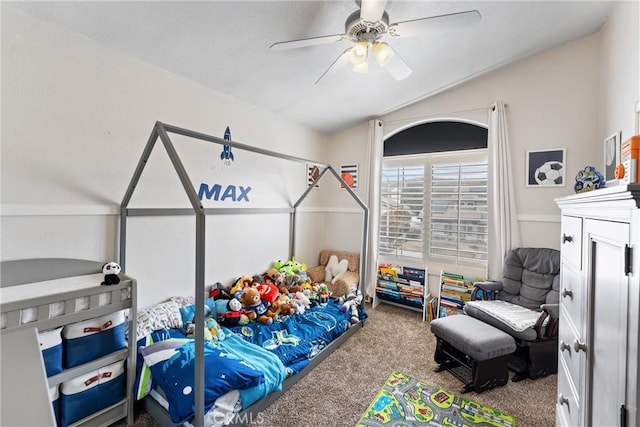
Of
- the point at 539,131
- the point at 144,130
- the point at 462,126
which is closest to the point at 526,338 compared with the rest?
the point at 539,131

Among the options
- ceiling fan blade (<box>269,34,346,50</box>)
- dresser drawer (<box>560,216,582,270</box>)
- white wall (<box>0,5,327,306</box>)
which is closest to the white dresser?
dresser drawer (<box>560,216,582,270</box>)

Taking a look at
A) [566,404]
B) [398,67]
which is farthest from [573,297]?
[398,67]

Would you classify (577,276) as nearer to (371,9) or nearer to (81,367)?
(371,9)

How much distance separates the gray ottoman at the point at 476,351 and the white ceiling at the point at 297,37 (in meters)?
2.05

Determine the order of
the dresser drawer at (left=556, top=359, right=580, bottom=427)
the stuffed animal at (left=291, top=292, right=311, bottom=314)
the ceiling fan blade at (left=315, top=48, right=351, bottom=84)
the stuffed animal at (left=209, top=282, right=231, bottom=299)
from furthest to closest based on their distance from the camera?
the stuffed animal at (left=291, top=292, right=311, bottom=314) → the stuffed animal at (left=209, top=282, right=231, bottom=299) → the ceiling fan blade at (left=315, top=48, right=351, bottom=84) → the dresser drawer at (left=556, top=359, right=580, bottom=427)

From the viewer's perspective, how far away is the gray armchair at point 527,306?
6.91 feet

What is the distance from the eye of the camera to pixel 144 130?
212cm

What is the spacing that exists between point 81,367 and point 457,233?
11.3ft

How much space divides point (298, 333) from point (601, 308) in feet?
6.44

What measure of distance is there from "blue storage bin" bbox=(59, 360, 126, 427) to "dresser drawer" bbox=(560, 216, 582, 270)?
2370 millimetres

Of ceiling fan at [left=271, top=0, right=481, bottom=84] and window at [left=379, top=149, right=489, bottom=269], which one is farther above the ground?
ceiling fan at [left=271, top=0, right=481, bottom=84]

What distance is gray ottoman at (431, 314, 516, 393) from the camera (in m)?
1.93

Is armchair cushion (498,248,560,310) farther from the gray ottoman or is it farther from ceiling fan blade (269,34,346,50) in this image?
ceiling fan blade (269,34,346,50)

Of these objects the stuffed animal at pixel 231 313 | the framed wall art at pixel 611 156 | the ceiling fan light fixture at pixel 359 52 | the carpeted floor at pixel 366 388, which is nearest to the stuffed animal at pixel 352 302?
the carpeted floor at pixel 366 388
